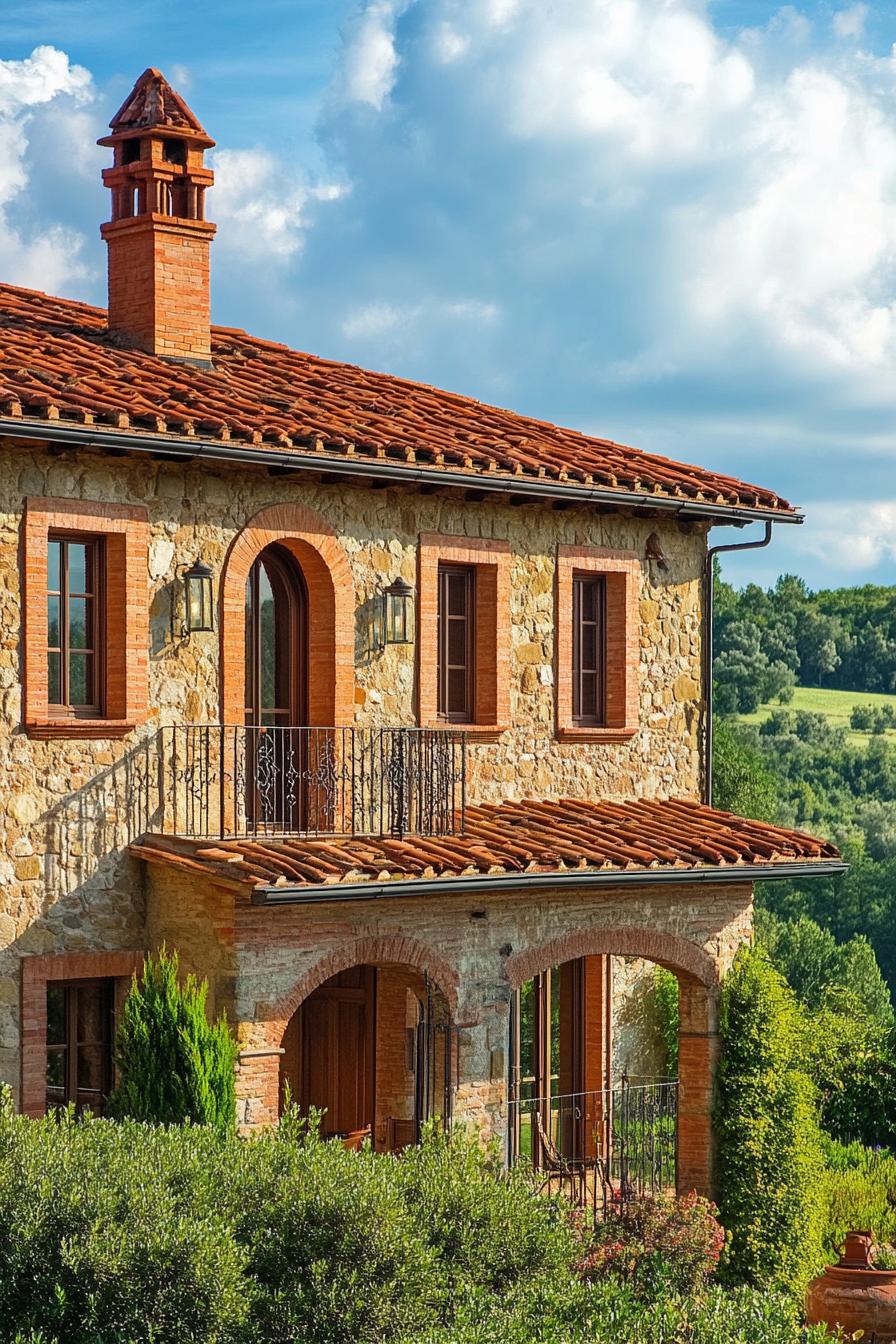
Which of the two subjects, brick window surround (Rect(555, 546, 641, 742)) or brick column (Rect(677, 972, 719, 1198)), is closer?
brick column (Rect(677, 972, 719, 1198))

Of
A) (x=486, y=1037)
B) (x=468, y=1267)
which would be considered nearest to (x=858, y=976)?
(x=486, y=1037)

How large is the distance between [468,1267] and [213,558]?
24.4 ft

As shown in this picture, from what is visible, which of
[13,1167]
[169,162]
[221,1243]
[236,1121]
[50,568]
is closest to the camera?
[221,1243]

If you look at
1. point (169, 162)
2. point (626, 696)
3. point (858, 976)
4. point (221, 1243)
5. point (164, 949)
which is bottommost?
point (858, 976)

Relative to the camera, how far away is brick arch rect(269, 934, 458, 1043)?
1560 cm

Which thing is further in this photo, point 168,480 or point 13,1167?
point 168,480

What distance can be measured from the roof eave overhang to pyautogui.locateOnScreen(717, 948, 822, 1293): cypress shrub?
4.70m

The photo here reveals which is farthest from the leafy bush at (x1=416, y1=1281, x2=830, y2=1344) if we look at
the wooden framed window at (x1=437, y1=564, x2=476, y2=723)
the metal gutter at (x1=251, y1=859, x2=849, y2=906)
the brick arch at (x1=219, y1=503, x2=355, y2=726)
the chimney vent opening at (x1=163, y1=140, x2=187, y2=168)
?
the chimney vent opening at (x1=163, y1=140, x2=187, y2=168)

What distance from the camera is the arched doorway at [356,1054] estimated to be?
1977 centimetres

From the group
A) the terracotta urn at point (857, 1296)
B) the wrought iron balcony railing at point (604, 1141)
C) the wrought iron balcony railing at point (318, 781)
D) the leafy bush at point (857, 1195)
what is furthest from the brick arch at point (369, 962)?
the leafy bush at point (857, 1195)

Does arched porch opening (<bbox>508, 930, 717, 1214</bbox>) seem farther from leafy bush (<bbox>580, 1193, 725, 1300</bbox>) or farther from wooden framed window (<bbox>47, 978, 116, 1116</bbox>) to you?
wooden framed window (<bbox>47, 978, 116, 1116</bbox>)

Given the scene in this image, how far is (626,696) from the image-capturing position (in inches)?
810

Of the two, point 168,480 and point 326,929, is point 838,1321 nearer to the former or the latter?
point 326,929

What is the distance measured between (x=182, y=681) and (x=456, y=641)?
3528 millimetres
